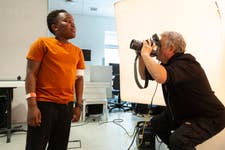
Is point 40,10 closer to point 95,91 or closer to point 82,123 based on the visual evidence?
point 95,91

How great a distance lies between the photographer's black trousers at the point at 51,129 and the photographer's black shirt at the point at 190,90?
0.71 meters

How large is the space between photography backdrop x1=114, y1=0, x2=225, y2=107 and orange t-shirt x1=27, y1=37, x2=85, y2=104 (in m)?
1.02

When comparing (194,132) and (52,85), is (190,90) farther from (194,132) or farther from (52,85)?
(52,85)

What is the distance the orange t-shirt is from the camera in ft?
4.12

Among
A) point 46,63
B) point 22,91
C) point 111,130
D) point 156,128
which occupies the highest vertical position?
point 46,63

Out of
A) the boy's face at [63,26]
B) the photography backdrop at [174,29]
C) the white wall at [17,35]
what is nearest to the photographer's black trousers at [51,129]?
the boy's face at [63,26]

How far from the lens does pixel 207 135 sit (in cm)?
144

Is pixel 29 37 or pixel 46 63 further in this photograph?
pixel 29 37

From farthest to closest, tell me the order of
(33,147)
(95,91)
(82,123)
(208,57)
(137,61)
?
(95,91)
(82,123)
(208,57)
(137,61)
(33,147)

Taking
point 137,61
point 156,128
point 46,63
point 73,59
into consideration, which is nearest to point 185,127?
point 156,128

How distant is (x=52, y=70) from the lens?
50.9 inches

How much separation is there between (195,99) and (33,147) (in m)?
1.09

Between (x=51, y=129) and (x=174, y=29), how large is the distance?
1397 millimetres

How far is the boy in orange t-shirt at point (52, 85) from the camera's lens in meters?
1.23
